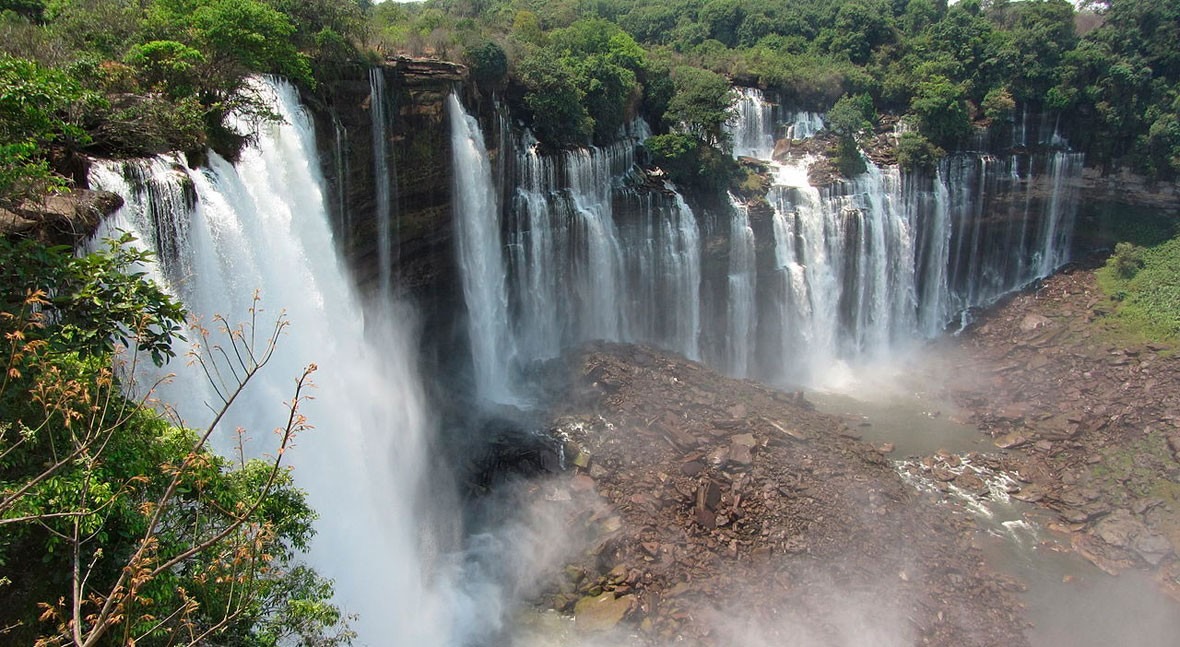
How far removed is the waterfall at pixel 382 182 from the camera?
2098cm

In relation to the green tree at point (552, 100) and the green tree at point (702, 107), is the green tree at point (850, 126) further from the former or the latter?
the green tree at point (552, 100)

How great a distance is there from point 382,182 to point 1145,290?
31885 mm

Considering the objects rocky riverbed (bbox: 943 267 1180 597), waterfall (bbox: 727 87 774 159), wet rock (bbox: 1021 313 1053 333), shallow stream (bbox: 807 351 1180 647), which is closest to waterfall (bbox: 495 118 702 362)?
shallow stream (bbox: 807 351 1180 647)

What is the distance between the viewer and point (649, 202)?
27172mm

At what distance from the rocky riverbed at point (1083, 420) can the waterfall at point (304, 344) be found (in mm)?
16661


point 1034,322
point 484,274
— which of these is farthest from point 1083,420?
point 484,274

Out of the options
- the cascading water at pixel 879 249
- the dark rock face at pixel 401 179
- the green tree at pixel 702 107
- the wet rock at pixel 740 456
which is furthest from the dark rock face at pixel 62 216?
the cascading water at pixel 879 249

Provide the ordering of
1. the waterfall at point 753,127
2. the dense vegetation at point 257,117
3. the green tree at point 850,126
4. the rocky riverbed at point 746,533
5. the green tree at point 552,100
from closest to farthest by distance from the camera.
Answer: the dense vegetation at point 257,117 < the rocky riverbed at point 746,533 < the green tree at point 552,100 < the green tree at point 850,126 < the waterfall at point 753,127

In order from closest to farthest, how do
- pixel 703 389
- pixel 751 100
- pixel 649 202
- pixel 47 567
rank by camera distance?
1. pixel 47 567
2. pixel 703 389
3. pixel 649 202
4. pixel 751 100

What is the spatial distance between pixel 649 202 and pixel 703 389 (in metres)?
7.89

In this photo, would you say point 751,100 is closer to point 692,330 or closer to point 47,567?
point 692,330

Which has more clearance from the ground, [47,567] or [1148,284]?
[47,567]

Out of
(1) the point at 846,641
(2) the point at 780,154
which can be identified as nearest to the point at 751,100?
(2) the point at 780,154

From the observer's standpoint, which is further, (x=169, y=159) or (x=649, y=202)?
(x=649, y=202)
